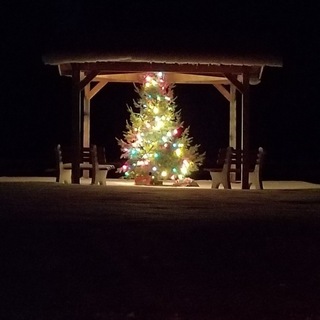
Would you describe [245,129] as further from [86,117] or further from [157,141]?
[86,117]

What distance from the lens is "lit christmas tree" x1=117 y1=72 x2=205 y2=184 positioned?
2069 cm

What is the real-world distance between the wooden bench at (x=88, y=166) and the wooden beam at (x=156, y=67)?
65.0 inches

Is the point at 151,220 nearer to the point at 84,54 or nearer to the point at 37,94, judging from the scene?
the point at 84,54

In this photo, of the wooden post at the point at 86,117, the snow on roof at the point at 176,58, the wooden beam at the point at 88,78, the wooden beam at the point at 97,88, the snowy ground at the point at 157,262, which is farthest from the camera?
the wooden post at the point at 86,117

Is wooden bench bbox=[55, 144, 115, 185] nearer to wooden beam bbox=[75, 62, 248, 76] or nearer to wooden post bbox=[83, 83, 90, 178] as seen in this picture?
wooden beam bbox=[75, 62, 248, 76]

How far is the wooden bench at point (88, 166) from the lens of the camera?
1938cm

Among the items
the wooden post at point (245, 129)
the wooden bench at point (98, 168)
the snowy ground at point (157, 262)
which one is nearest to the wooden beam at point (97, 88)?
the wooden bench at point (98, 168)

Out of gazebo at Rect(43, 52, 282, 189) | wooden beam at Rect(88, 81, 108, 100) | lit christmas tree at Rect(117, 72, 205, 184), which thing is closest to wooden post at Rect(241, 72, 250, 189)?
gazebo at Rect(43, 52, 282, 189)

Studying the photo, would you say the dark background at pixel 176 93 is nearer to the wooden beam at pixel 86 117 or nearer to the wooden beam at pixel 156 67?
the wooden beam at pixel 86 117

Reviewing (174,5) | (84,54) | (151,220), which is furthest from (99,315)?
(174,5)

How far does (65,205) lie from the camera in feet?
43.0

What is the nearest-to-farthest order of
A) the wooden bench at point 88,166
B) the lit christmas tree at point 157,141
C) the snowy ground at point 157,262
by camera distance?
the snowy ground at point 157,262
the wooden bench at point 88,166
the lit christmas tree at point 157,141

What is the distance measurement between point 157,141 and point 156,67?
2148 mm

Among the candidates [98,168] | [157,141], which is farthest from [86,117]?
[98,168]
